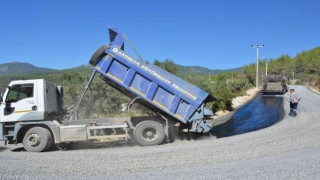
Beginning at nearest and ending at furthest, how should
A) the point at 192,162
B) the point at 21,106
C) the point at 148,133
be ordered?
1. the point at 192,162
2. the point at 21,106
3. the point at 148,133

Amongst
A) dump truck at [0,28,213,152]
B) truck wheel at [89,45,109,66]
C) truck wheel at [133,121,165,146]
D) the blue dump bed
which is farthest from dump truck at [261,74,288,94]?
truck wheel at [89,45,109,66]

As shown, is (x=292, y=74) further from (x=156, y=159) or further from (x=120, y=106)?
(x=156, y=159)

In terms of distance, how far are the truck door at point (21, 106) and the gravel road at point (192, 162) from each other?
113 centimetres

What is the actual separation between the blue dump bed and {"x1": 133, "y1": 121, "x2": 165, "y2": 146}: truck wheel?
591 millimetres

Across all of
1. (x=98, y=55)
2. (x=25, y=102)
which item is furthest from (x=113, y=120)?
(x=25, y=102)

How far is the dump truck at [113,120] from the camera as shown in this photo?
11672mm

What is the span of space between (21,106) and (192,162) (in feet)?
20.2

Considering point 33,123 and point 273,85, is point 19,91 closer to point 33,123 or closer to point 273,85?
point 33,123

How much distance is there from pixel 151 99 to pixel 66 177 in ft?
16.5

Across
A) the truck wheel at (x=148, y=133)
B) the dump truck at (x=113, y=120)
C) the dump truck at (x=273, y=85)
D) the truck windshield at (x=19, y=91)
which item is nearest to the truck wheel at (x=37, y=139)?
the dump truck at (x=113, y=120)

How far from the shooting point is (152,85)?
12055 millimetres

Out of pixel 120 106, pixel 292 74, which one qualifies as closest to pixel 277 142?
pixel 120 106

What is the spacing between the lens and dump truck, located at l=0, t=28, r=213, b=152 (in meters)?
11.7

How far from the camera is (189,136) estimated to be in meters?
13.4
